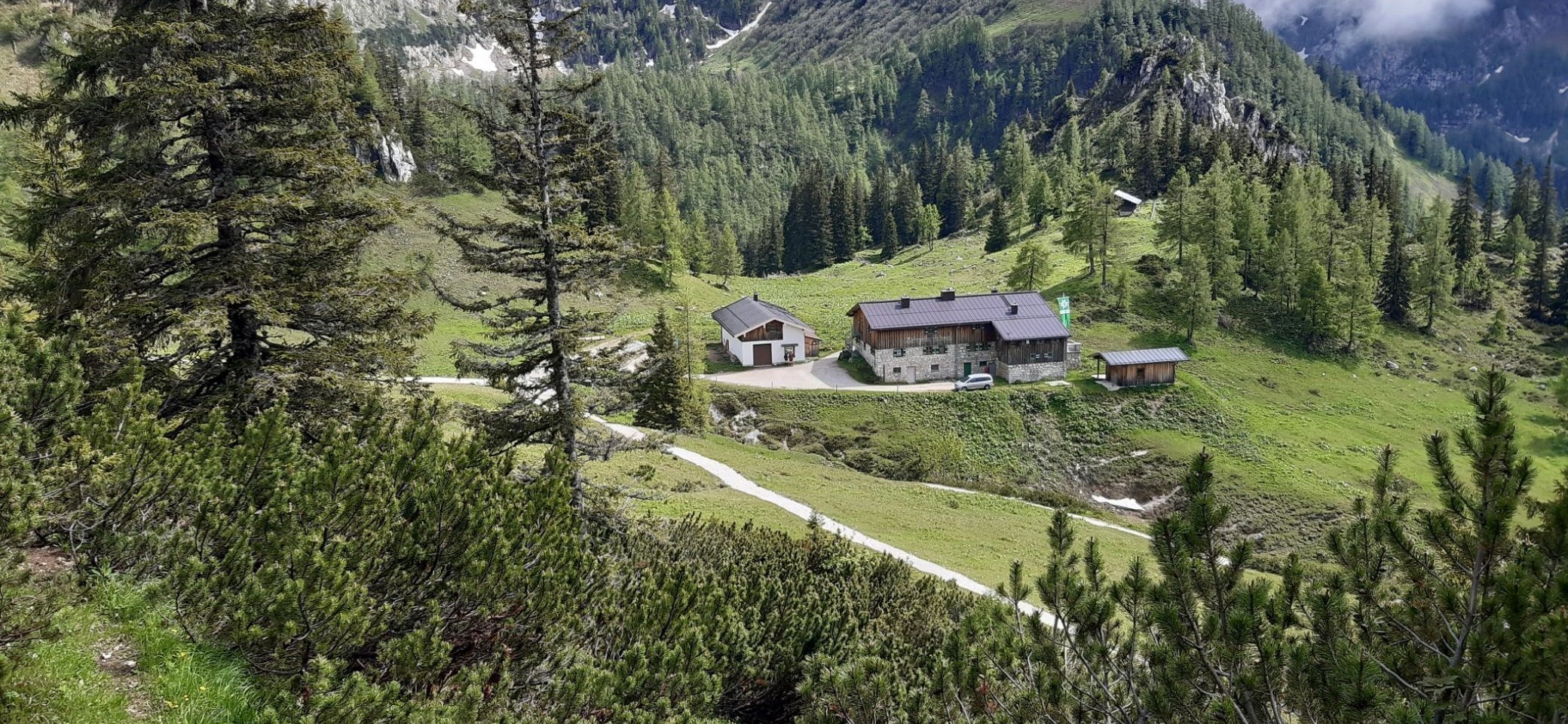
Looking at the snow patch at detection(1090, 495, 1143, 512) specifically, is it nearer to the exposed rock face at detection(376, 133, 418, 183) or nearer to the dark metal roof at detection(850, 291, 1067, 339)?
the dark metal roof at detection(850, 291, 1067, 339)

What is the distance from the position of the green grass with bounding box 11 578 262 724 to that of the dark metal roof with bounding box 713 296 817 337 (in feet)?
175

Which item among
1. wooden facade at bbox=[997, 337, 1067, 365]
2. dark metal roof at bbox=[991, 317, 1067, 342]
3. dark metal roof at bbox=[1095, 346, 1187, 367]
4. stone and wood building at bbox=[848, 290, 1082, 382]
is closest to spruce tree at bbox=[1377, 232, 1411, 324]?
dark metal roof at bbox=[1095, 346, 1187, 367]

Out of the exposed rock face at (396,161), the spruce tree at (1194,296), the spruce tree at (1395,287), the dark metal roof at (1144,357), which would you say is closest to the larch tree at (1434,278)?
the spruce tree at (1395,287)

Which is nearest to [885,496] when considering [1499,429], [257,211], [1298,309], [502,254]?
[502,254]

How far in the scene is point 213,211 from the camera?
11.6 meters

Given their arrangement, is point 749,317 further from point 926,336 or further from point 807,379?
point 926,336

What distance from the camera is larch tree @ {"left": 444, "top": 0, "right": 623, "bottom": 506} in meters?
14.2

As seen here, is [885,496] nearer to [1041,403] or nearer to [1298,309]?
[1041,403]

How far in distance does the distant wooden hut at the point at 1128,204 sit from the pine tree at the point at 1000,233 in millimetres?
15113

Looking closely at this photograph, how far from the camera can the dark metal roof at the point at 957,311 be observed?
5838 centimetres

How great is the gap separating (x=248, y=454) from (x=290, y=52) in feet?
25.2

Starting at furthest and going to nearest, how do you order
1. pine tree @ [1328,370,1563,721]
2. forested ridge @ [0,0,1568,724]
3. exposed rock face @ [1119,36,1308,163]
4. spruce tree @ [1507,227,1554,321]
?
exposed rock face @ [1119,36,1308,163]
spruce tree @ [1507,227,1554,321]
forested ridge @ [0,0,1568,724]
pine tree @ [1328,370,1563,721]

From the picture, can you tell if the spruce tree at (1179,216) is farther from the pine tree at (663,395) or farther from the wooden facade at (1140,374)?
the pine tree at (663,395)

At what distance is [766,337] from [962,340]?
15305 mm
